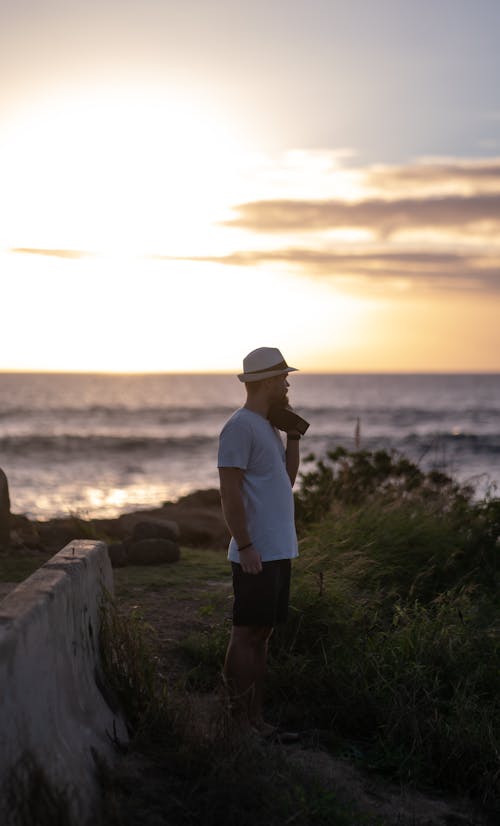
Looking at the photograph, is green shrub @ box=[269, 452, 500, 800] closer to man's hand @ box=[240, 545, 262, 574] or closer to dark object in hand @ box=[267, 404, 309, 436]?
A: man's hand @ box=[240, 545, 262, 574]

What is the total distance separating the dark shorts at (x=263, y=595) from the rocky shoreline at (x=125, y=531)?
13.4 feet

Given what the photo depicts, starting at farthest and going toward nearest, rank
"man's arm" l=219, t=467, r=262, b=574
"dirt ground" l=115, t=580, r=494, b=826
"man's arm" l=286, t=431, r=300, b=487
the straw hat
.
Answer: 1. "man's arm" l=286, t=431, r=300, b=487
2. the straw hat
3. "man's arm" l=219, t=467, r=262, b=574
4. "dirt ground" l=115, t=580, r=494, b=826

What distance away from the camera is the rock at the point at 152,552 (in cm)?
865

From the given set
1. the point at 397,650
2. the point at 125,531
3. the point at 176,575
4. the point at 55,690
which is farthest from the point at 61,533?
the point at 55,690

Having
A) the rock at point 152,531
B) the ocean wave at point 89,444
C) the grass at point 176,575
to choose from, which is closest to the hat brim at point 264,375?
the grass at point 176,575

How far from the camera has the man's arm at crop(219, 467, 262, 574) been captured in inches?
179

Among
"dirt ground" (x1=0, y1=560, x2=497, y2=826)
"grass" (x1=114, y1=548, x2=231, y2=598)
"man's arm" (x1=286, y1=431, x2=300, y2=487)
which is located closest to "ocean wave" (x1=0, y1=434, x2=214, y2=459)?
"grass" (x1=114, y1=548, x2=231, y2=598)

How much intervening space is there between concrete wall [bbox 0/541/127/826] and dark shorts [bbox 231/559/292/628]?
808 millimetres

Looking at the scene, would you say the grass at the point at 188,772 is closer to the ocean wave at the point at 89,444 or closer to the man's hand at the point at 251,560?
the man's hand at the point at 251,560

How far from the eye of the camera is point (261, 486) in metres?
4.66

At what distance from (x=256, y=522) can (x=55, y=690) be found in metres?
1.56

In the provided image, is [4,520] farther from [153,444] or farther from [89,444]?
[153,444]

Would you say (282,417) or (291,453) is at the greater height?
(282,417)

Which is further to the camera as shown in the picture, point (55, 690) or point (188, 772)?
point (188, 772)
